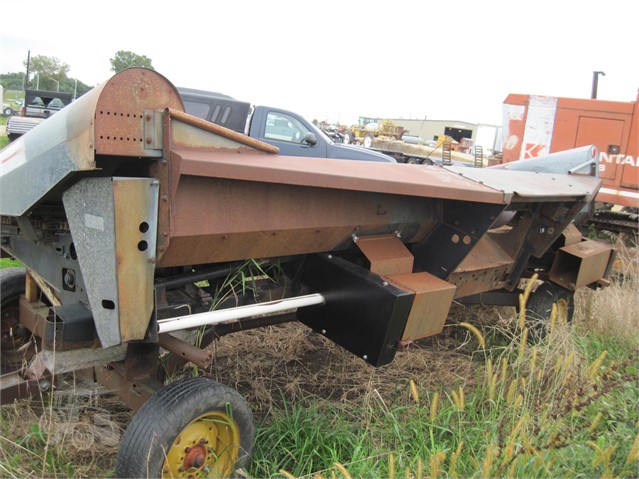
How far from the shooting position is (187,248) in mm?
2115

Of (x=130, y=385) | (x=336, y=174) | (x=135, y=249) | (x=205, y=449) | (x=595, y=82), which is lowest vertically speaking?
(x=205, y=449)

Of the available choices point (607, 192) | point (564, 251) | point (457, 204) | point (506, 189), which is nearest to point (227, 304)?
point (457, 204)

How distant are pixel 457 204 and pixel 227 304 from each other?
4.55 ft

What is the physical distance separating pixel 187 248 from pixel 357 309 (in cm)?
91

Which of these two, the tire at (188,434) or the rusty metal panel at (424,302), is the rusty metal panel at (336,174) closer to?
the rusty metal panel at (424,302)

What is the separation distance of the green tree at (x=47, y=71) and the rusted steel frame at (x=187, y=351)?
4212cm

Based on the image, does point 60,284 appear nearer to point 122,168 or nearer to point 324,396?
point 122,168

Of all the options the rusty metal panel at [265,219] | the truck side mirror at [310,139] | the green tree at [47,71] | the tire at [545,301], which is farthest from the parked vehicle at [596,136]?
the green tree at [47,71]

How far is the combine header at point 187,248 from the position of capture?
6.09 feet

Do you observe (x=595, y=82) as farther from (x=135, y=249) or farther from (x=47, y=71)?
(x=47, y=71)

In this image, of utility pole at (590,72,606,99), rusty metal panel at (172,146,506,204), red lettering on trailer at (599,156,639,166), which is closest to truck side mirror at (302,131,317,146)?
red lettering on trailer at (599,156,639,166)

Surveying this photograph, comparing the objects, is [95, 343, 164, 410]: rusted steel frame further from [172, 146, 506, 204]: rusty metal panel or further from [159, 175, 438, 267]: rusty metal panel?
[172, 146, 506, 204]: rusty metal panel

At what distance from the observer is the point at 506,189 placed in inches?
113

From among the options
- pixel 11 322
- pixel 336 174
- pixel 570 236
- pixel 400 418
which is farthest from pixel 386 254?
pixel 11 322
